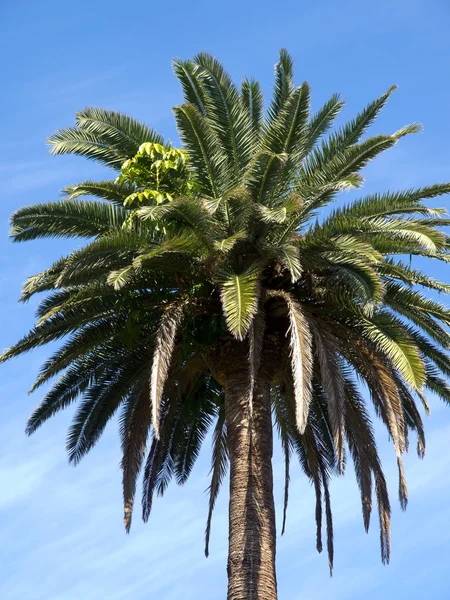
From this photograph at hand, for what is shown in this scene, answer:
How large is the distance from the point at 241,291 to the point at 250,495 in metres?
3.11

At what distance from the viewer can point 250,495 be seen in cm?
1551

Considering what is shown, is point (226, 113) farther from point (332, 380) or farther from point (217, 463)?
point (217, 463)

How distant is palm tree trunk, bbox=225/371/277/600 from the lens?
1489 cm

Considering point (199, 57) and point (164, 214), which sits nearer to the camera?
point (164, 214)

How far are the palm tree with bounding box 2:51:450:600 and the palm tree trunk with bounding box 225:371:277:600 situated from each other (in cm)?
2

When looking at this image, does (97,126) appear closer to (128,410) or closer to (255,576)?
(128,410)

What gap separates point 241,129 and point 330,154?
1.56 metres

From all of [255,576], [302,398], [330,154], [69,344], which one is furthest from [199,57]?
[255,576]

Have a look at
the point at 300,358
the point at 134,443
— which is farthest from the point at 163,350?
the point at 134,443

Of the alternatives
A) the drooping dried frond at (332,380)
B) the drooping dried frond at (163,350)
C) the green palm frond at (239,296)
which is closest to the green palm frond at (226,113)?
the green palm frond at (239,296)

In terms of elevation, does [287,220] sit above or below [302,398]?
above

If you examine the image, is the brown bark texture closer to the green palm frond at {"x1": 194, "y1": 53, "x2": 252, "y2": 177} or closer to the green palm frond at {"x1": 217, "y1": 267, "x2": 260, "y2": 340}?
the green palm frond at {"x1": 217, "y1": 267, "x2": 260, "y2": 340}

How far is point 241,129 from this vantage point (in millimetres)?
17328

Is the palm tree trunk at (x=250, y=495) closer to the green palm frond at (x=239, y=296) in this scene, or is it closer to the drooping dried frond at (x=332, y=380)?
the drooping dried frond at (x=332, y=380)
